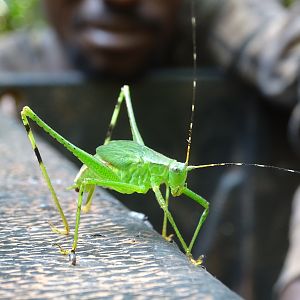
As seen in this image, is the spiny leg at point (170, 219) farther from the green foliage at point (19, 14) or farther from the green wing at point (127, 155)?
the green foliage at point (19, 14)

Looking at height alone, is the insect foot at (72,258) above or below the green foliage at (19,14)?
below

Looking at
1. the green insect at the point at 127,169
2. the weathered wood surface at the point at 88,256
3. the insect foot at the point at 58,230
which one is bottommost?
the insect foot at the point at 58,230

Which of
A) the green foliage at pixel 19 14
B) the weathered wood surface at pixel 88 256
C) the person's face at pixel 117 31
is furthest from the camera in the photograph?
the green foliage at pixel 19 14

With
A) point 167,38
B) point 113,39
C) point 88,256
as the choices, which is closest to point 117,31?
point 113,39

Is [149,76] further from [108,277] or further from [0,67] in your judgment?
[108,277]

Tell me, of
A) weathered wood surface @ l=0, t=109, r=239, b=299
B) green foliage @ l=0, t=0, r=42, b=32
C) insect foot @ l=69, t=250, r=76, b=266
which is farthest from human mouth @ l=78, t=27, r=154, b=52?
insect foot @ l=69, t=250, r=76, b=266

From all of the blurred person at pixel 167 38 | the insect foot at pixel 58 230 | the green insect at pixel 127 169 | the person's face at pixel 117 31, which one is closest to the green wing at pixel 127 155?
the green insect at pixel 127 169

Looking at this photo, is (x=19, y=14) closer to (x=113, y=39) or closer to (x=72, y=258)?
(x=113, y=39)

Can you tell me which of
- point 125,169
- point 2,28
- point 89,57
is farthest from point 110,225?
point 2,28
